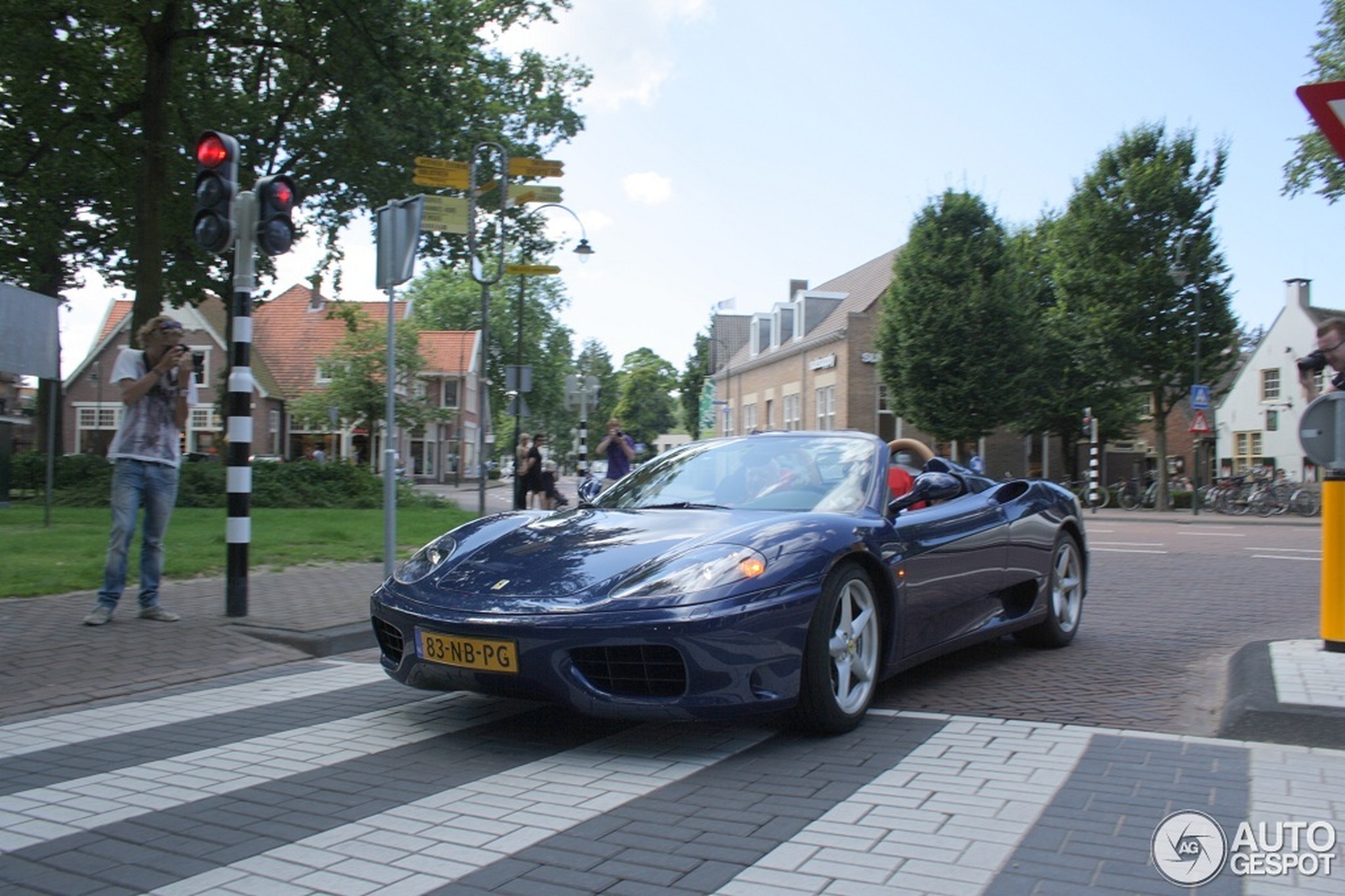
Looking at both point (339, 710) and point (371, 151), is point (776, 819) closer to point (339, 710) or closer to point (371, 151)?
point (339, 710)

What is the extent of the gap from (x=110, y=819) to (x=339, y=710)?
5.36 feet

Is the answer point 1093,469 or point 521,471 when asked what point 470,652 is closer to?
point 521,471

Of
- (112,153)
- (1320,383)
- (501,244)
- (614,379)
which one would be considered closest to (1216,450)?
(1320,383)

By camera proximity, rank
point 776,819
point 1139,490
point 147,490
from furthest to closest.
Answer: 1. point 1139,490
2. point 147,490
3. point 776,819

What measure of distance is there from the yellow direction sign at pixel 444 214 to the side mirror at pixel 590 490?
283 inches

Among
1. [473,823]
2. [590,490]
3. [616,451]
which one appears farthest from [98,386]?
[473,823]

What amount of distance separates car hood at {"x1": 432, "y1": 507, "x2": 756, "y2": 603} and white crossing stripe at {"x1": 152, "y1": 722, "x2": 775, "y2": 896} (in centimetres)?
66

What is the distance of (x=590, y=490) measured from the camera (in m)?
6.03

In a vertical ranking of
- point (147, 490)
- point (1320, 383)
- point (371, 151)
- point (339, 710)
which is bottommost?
point (339, 710)

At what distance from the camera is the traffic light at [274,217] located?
24.2 ft

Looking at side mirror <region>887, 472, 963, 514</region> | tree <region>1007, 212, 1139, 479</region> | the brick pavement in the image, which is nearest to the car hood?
the brick pavement

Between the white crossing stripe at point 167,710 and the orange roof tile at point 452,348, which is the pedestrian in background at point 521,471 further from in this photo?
the orange roof tile at point 452,348

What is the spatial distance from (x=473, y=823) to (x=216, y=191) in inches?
213

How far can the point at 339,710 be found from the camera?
491 centimetres
